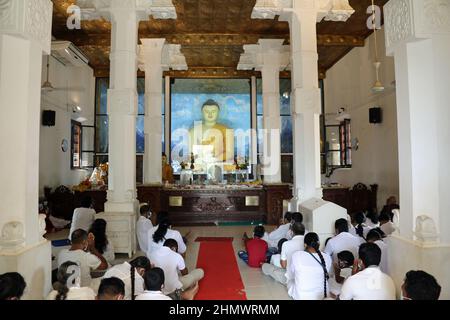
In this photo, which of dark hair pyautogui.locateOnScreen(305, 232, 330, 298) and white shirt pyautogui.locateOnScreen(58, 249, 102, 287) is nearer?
dark hair pyautogui.locateOnScreen(305, 232, 330, 298)

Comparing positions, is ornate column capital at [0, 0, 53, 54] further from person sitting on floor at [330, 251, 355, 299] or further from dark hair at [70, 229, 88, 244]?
person sitting on floor at [330, 251, 355, 299]

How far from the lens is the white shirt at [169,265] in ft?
14.0

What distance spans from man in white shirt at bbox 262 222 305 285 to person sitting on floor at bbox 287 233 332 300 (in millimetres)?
384

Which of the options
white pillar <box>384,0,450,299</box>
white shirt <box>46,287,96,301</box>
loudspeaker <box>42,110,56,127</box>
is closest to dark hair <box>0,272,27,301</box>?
white shirt <box>46,287,96,301</box>

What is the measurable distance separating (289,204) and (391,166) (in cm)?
495

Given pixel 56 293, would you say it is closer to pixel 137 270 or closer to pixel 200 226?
pixel 137 270

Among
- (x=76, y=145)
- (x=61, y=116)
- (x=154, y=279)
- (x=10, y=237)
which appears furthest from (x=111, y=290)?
(x=76, y=145)

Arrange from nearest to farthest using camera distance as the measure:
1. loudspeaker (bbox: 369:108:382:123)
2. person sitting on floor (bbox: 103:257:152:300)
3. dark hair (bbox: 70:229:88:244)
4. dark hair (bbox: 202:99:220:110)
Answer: person sitting on floor (bbox: 103:257:152:300) < dark hair (bbox: 70:229:88:244) < loudspeaker (bbox: 369:108:382:123) < dark hair (bbox: 202:99:220:110)

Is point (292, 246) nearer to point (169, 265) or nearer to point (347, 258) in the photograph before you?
point (347, 258)

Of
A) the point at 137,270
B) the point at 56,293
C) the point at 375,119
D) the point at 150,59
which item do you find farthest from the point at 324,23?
the point at 56,293

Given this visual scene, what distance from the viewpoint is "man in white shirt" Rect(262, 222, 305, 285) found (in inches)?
186

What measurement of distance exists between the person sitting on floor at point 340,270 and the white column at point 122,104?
381cm

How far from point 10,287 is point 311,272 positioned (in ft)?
9.71

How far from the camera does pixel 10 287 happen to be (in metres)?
2.66
